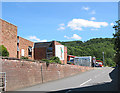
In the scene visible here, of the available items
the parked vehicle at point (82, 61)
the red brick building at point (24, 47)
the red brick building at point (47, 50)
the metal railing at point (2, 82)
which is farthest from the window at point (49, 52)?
the metal railing at point (2, 82)

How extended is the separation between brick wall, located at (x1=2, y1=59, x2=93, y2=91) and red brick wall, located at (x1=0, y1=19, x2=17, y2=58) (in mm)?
6871

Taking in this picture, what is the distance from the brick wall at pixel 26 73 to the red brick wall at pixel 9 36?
6.87m

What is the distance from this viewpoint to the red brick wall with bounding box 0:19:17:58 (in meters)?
26.8

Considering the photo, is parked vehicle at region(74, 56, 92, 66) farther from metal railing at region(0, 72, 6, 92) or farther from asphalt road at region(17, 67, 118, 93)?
metal railing at region(0, 72, 6, 92)

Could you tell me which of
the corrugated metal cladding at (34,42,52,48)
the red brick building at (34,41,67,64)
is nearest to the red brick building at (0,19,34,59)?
the red brick building at (34,41,67,64)

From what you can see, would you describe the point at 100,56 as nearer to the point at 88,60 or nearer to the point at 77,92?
the point at 88,60

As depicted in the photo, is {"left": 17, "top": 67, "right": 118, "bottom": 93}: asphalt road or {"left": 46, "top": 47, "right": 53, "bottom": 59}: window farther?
{"left": 46, "top": 47, "right": 53, "bottom": 59}: window

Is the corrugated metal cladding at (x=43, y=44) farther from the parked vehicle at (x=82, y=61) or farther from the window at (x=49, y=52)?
the parked vehicle at (x=82, y=61)

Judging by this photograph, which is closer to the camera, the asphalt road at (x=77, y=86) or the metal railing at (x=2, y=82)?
the metal railing at (x=2, y=82)

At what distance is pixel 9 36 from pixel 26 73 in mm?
10555

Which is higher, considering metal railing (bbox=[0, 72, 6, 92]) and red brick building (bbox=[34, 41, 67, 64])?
red brick building (bbox=[34, 41, 67, 64])

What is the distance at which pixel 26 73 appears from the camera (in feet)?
65.4

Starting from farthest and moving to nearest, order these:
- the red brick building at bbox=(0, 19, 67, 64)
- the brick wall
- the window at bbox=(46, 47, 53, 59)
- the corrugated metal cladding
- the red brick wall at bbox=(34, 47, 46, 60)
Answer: the red brick wall at bbox=(34, 47, 46, 60), the corrugated metal cladding, the window at bbox=(46, 47, 53, 59), the red brick building at bbox=(0, 19, 67, 64), the brick wall

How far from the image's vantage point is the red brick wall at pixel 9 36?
26844 millimetres
